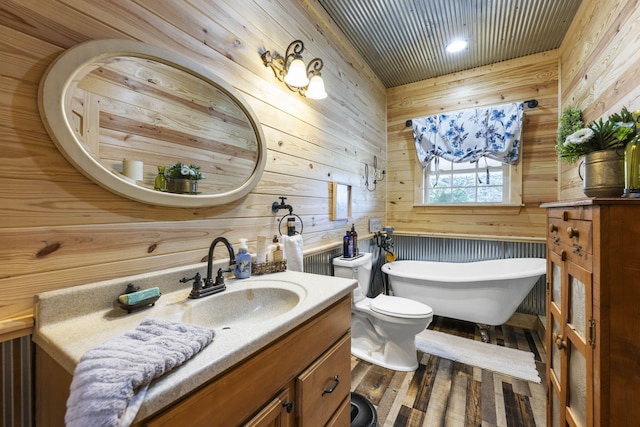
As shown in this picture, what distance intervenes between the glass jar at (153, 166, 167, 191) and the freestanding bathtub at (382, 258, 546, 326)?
87.0 inches

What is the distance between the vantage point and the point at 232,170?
4.36ft

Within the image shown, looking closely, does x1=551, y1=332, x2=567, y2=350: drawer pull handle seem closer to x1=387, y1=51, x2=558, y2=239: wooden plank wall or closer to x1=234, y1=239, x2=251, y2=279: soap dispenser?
x1=234, y1=239, x2=251, y2=279: soap dispenser

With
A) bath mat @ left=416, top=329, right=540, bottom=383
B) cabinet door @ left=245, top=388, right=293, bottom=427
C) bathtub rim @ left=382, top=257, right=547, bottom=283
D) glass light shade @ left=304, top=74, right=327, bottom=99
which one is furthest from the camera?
bathtub rim @ left=382, top=257, right=547, bottom=283

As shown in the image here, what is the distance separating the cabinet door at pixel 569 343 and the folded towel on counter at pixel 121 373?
45.7 inches

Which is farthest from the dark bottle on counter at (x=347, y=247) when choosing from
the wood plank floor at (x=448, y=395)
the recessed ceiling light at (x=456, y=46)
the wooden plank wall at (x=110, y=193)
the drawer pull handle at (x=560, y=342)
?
the recessed ceiling light at (x=456, y=46)

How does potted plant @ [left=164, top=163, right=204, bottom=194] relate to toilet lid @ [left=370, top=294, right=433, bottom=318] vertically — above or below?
above

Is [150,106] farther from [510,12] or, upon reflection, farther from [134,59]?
[510,12]

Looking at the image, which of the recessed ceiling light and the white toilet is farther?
the recessed ceiling light

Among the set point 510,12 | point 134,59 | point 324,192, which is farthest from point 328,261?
point 510,12

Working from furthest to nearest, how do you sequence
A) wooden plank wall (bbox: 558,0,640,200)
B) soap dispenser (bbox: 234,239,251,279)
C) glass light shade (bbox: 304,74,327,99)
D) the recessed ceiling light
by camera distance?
1. the recessed ceiling light
2. glass light shade (bbox: 304,74,327,99)
3. wooden plank wall (bbox: 558,0,640,200)
4. soap dispenser (bbox: 234,239,251,279)

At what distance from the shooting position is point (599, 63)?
176cm

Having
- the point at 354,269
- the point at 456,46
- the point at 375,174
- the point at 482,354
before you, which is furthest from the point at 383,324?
the point at 456,46

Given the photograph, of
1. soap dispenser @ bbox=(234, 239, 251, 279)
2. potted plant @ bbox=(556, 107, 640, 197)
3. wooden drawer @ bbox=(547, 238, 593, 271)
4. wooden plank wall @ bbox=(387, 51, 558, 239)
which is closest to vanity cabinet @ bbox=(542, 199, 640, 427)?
wooden drawer @ bbox=(547, 238, 593, 271)

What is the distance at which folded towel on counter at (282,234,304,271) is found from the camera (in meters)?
1.54
